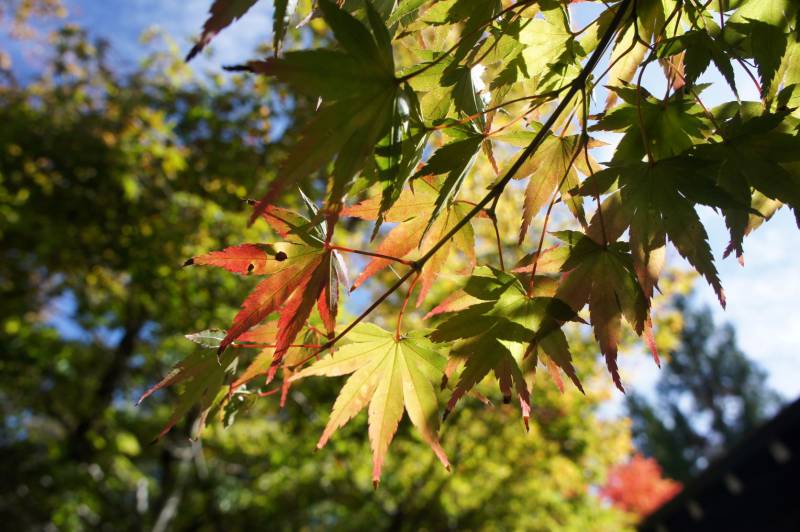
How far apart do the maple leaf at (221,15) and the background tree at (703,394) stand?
41.8m

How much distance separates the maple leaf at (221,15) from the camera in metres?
0.61

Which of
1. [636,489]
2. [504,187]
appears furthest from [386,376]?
[636,489]

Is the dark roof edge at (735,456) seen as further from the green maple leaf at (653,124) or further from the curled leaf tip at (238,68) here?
the curled leaf tip at (238,68)

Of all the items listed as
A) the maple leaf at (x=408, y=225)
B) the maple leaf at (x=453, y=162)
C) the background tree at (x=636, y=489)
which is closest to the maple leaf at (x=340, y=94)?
the maple leaf at (x=453, y=162)

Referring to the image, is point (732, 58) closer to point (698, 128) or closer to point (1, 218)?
point (698, 128)

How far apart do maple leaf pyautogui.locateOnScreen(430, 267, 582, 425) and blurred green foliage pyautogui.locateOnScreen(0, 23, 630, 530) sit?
4.83m

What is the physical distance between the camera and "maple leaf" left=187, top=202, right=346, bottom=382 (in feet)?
2.91

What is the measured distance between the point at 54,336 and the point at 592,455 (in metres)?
6.22

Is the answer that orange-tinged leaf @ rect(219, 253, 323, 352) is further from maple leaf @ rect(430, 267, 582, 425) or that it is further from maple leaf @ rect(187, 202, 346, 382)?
maple leaf @ rect(430, 267, 582, 425)

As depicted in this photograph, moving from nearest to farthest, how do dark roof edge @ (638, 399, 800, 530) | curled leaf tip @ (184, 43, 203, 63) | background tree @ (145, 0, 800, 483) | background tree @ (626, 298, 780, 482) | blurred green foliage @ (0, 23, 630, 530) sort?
curled leaf tip @ (184, 43, 203, 63)
background tree @ (145, 0, 800, 483)
blurred green foliage @ (0, 23, 630, 530)
dark roof edge @ (638, 399, 800, 530)
background tree @ (626, 298, 780, 482)

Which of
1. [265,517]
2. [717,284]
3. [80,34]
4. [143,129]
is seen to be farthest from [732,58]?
[80,34]

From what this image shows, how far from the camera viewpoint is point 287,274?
95 centimetres

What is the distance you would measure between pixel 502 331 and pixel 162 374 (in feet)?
20.3

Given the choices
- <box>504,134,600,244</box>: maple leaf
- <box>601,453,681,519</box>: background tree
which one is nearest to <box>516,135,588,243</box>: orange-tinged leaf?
<box>504,134,600,244</box>: maple leaf
